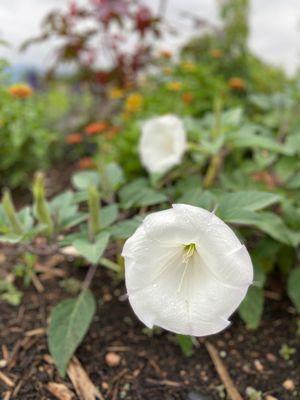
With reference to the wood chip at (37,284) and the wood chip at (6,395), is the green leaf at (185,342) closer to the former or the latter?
the wood chip at (6,395)

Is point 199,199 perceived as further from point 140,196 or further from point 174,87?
point 174,87

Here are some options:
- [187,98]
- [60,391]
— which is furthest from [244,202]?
[187,98]

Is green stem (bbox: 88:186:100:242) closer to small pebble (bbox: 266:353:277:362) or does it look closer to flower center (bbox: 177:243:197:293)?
flower center (bbox: 177:243:197:293)

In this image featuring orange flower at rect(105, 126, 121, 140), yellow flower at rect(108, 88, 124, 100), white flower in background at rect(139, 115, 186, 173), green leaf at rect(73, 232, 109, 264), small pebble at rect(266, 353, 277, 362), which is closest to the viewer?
green leaf at rect(73, 232, 109, 264)

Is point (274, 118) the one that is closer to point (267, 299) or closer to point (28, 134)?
point (267, 299)

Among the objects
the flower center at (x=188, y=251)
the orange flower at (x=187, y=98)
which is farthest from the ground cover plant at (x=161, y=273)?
the orange flower at (x=187, y=98)

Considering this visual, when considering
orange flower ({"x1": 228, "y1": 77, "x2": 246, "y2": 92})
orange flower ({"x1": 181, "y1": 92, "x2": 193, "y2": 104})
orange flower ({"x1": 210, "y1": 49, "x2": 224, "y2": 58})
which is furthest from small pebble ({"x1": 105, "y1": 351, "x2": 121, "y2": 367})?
orange flower ({"x1": 210, "y1": 49, "x2": 224, "y2": 58})

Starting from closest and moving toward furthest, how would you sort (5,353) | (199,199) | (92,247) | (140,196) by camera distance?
(92,247)
(199,199)
(5,353)
(140,196)
